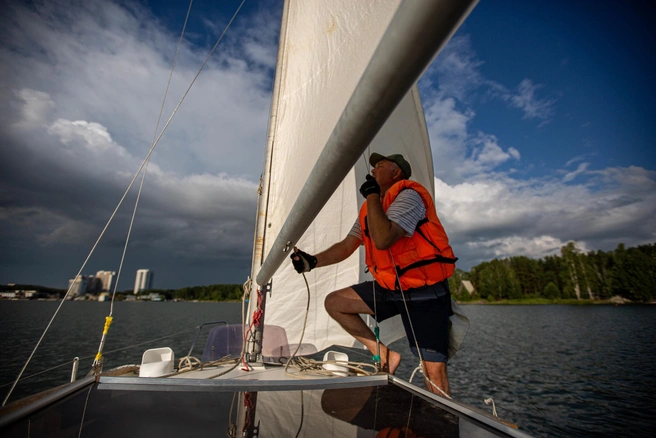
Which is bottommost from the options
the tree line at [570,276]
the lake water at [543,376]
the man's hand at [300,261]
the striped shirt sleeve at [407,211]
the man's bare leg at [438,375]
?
the lake water at [543,376]

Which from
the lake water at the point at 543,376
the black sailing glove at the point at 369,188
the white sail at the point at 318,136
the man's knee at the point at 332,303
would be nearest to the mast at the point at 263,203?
the white sail at the point at 318,136

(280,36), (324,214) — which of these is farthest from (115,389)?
(280,36)

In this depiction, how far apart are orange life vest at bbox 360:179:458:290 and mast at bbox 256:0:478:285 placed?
124cm

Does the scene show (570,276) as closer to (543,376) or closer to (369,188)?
(543,376)

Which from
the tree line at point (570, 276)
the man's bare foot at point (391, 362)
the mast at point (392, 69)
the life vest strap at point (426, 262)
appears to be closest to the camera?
the mast at point (392, 69)

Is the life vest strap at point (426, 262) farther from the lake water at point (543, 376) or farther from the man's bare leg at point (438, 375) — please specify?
the lake water at point (543, 376)

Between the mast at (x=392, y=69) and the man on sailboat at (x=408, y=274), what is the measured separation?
33.7 inches

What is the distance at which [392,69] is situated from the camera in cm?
51

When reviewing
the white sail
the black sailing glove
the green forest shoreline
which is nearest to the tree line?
the green forest shoreline

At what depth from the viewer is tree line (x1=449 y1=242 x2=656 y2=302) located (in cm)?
4091

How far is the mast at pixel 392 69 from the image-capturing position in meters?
0.44

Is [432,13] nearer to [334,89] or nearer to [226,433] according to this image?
[226,433]

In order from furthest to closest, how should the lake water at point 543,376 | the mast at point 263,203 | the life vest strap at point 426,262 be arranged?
the lake water at point 543,376, the mast at point 263,203, the life vest strap at point 426,262

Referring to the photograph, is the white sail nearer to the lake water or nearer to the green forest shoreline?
the lake water
